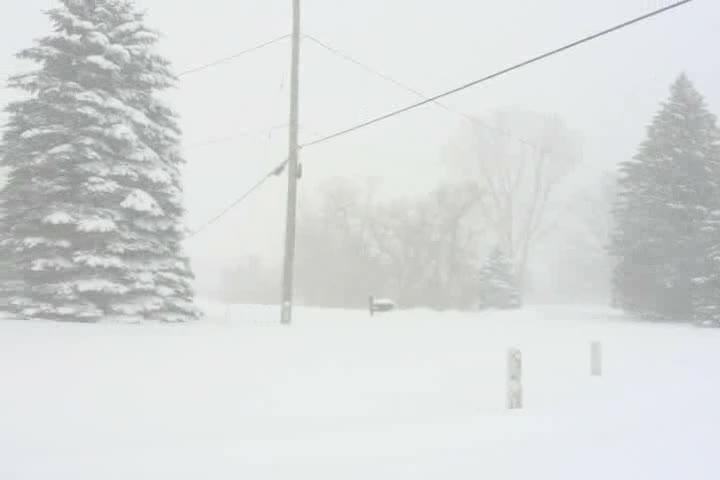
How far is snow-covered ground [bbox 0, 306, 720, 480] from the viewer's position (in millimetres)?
5570

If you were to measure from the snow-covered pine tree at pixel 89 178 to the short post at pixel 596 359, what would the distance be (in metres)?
10.8

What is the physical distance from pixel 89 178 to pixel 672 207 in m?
23.4

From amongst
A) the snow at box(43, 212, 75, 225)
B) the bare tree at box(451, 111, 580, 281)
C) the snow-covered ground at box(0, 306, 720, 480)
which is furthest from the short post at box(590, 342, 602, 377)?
the bare tree at box(451, 111, 580, 281)

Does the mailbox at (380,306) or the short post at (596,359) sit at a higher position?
the mailbox at (380,306)

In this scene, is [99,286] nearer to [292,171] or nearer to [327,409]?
[292,171]

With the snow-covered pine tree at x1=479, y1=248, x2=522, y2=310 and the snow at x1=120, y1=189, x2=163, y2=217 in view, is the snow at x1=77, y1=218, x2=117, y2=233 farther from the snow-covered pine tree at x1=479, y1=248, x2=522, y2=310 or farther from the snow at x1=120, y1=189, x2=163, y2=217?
the snow-covered pine tree at x1=479, y1=248, x2=522, y2=310

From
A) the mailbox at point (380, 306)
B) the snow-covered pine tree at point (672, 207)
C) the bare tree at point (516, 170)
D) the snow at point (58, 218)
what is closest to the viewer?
the snow at point (58, 218)

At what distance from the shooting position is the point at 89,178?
47.8ft

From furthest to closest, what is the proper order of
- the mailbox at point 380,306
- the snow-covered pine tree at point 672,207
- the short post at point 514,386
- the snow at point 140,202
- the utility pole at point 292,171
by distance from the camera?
the snow-covered pine tree at point 672,207 < the mailbox at point 380,306 < the utility pole at point 292,171 < the snow at point 140,202 < the short post at point 514,386

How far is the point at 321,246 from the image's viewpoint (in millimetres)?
55594

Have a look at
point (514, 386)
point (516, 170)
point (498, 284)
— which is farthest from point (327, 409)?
point (516, 170)

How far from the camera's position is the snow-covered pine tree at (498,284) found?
131 feet

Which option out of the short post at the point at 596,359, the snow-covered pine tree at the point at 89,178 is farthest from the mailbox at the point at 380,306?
the short post at the point at 596,359

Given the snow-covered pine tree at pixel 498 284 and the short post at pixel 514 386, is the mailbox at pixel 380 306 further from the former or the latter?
the snow-covered pine tree at pixel 498 284
